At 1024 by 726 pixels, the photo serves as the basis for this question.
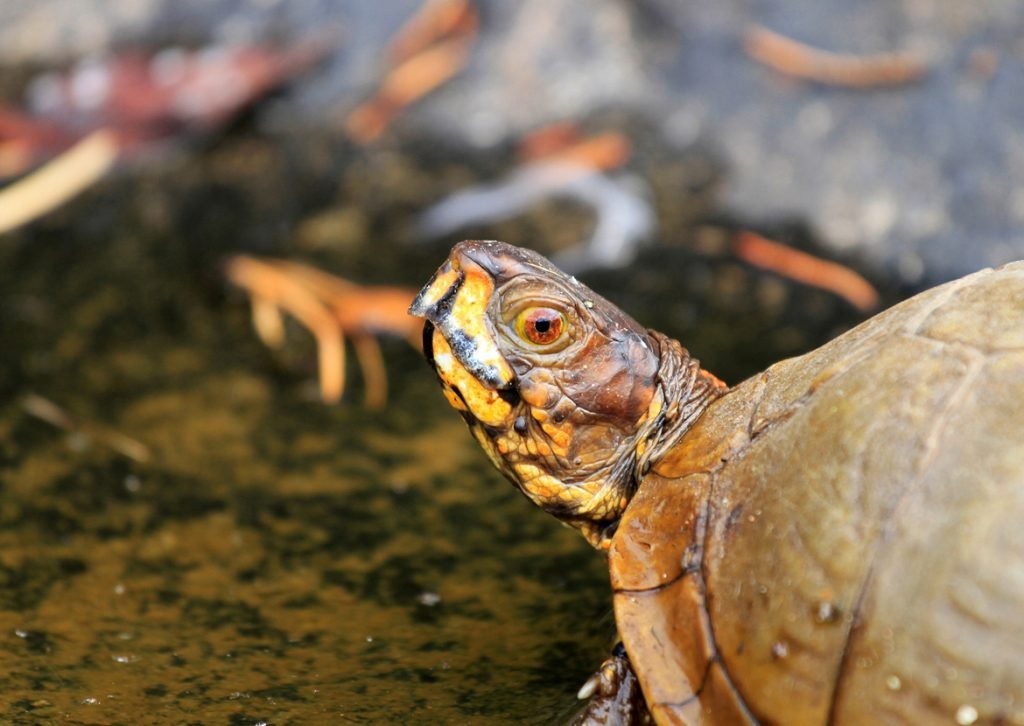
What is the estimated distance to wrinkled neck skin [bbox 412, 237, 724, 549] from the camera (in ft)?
7.64

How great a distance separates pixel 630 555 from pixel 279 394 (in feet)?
5.34

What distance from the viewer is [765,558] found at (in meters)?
1.99

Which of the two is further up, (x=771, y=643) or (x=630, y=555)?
(x=630, y=555)

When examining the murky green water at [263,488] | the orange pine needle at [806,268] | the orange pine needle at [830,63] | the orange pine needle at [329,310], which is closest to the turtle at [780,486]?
the murky green water at [263,488]

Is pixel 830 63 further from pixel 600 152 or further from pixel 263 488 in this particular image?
pixel 263 488

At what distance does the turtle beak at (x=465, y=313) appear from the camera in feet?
→ 7.63

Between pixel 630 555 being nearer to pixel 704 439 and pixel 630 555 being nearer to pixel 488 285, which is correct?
pixel 704 439

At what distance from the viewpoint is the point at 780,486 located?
2.02m

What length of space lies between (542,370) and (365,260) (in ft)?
6.78

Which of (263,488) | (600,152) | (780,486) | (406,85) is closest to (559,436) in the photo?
(780,486)

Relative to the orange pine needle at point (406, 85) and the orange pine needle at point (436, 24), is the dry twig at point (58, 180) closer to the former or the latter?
the orange pine needle at point (406, 85)

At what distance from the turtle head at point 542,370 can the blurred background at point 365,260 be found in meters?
0.36

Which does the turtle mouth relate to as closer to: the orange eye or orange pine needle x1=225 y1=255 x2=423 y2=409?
the orange eye

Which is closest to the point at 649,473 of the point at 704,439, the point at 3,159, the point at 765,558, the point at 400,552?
the point at 704,439
